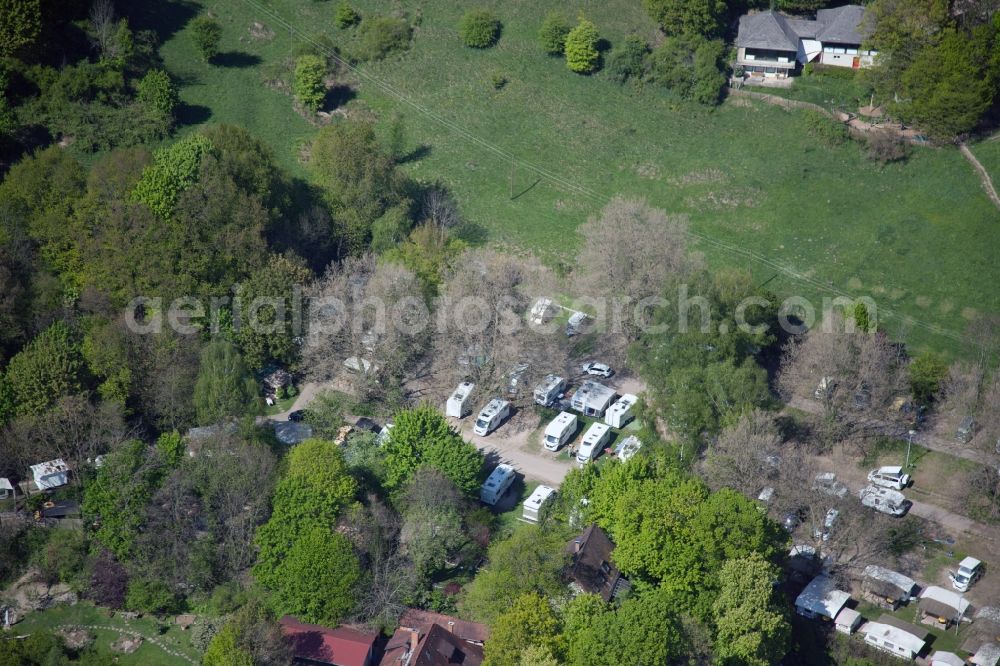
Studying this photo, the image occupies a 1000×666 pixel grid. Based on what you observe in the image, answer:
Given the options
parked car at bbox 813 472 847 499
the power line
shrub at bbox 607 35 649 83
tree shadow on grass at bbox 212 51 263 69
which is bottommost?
parked car at bbox 813 472 847 499

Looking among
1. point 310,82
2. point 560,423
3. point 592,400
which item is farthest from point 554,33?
point 560,423

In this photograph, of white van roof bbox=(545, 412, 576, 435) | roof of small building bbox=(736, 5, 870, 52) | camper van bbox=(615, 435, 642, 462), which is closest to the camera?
camper van bbox=(615, 435, 642, 462)

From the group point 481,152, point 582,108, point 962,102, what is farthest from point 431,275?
point 962,102

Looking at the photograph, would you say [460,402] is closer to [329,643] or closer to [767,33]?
[329,643]

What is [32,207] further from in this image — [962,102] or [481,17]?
→ [962,102]

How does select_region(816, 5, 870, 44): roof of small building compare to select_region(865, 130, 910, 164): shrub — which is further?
select_region(816, 5, 870, 44): roof of small building

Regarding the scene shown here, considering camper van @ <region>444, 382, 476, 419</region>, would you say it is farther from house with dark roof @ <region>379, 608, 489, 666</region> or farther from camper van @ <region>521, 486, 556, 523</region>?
house with dark roof @ <region>379, 608, 489, 666</region>

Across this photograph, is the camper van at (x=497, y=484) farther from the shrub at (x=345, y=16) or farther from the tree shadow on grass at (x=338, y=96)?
the shrub at (x=345, y=16)

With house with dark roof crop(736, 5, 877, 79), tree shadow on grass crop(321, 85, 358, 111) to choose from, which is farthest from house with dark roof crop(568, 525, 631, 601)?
house with dark roof crop(736, 5, 877, 79)

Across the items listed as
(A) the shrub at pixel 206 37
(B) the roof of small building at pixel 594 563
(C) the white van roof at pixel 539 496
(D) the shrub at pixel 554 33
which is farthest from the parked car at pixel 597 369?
(A) the shrub at pixel 206 37
